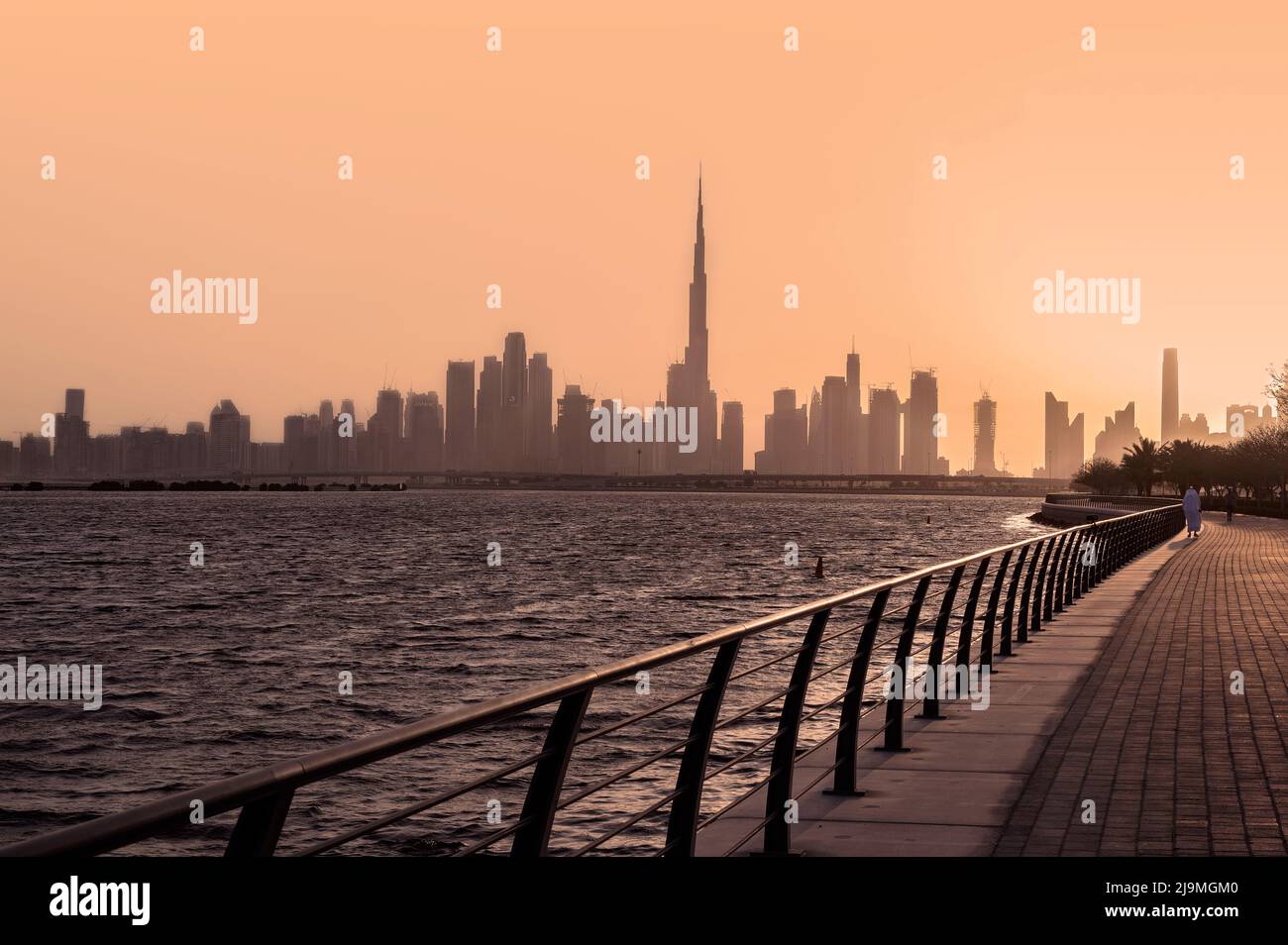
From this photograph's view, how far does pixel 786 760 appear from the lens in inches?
268

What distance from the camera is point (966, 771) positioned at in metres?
8.55

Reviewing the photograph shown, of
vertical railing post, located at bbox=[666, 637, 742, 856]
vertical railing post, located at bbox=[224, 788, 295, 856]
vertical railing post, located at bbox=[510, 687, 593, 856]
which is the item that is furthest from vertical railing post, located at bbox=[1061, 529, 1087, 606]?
vertical railing post, located at bbox=[224, 788, 295, 856]

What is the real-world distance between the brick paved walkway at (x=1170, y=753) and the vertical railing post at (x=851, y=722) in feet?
3.27

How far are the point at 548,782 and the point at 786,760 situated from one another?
2.54m

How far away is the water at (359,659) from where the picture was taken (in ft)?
58.9

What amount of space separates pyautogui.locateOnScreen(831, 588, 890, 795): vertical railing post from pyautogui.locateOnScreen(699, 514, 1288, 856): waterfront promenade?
0.46ft

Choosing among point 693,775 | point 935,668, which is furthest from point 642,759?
point 693,775

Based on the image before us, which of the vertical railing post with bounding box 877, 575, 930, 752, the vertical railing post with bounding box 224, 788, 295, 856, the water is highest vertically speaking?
the vertical railing post with bounding box 224, 788, 295, 856

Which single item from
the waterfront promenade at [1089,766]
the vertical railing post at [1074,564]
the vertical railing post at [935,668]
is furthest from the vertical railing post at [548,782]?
the vertical railing post at [1074,564]

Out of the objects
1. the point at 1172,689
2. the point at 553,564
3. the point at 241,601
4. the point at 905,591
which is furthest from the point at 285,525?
the point at 1172,689

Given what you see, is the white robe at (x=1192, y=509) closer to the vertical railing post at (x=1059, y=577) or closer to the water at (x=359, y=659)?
the water at (x=359, y=659)

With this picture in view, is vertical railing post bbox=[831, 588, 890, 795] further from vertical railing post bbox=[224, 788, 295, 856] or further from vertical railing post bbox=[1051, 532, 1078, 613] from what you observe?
vertical railing post bbox=[1051, 532, 1078, 613]

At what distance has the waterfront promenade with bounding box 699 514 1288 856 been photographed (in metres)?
6.82
